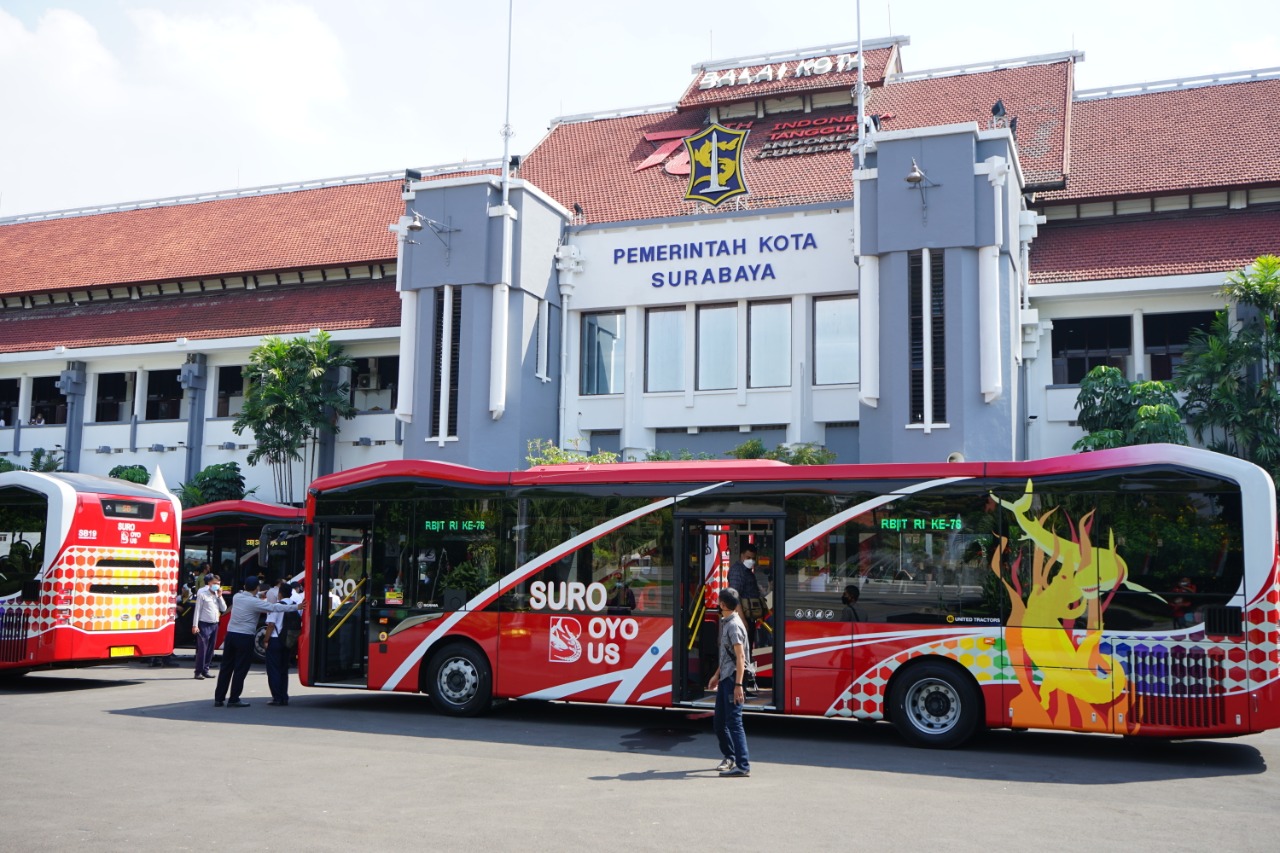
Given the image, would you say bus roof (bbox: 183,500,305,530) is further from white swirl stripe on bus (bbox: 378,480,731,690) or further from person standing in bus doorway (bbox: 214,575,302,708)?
white swirl stripe on bus (bbox: 378,480,731,690)

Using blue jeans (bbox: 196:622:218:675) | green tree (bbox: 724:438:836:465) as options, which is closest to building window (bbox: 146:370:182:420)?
blue jeans (bbox: 196:622:218:675)

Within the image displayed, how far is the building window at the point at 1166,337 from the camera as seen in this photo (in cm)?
2497

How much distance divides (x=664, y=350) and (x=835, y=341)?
13.1 feet

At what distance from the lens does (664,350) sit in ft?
88.5

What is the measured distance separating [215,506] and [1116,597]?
16625mm

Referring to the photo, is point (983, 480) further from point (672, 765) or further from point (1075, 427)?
point (1075, 427)

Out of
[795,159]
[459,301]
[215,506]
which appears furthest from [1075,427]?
[215,506]

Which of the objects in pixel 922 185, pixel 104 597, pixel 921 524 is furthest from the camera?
pixel 922 185

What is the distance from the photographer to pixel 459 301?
84.8 feet

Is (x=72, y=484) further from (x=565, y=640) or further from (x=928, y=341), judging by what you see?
(x=928, y=341)

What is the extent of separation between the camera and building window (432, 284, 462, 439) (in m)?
25.5

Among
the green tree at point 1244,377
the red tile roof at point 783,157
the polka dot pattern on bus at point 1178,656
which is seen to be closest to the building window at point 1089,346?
the green tree at point 1244,377

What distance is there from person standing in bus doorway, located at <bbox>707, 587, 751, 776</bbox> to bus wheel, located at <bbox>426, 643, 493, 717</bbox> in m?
4.28

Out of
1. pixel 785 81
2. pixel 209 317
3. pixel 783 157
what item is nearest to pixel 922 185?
Answer: pixel 783 157
